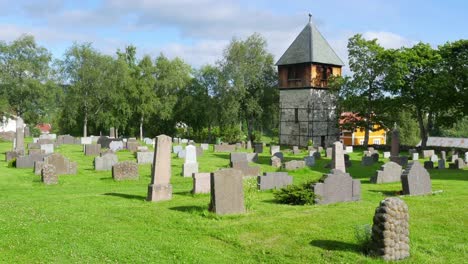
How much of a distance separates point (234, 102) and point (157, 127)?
1243cm

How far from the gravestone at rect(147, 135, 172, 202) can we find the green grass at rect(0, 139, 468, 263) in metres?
0.38

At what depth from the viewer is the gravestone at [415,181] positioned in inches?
551

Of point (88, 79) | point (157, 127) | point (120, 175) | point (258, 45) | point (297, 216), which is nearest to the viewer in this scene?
point (297, 216)

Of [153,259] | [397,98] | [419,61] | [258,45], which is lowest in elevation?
[153,259]

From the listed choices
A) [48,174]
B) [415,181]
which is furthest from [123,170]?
[415,181]

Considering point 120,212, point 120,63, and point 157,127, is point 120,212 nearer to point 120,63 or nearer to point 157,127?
point 120,63

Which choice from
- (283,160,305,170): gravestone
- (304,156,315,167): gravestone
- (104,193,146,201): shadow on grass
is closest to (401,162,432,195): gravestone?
(104,193,146,201): shadow on grass

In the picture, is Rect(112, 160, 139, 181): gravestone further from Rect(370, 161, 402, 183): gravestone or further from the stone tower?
the stone tower

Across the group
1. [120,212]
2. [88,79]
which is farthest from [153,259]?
[88,79]

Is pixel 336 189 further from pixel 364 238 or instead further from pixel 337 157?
pixel 337 157

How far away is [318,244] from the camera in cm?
858

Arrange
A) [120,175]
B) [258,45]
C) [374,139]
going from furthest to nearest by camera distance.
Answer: [374,139] < [258,45] < [120,175]

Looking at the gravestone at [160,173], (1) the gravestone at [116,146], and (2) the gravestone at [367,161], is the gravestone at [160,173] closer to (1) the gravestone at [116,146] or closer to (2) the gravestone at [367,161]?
(2) the gravestone at [367,161]

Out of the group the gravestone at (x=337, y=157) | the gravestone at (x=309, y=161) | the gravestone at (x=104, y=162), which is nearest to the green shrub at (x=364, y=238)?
the gravestone at (x=337, y=157)
